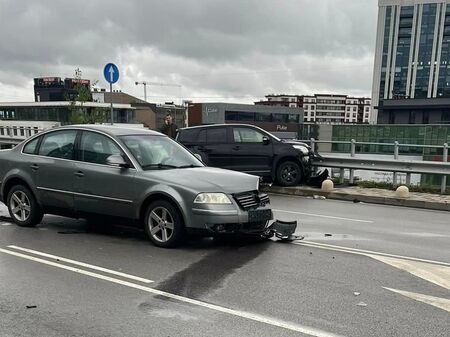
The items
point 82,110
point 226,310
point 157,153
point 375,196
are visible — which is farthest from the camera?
point 82,110

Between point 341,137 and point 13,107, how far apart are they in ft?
201

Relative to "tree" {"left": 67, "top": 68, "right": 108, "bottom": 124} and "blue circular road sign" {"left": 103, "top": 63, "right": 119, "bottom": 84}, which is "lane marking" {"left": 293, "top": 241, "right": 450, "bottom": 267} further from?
"tree" {"left": 67, "top": 68, "right": 108, "bottom": 124}

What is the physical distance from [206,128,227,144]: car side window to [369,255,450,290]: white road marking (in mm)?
7416

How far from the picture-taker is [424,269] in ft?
18.4

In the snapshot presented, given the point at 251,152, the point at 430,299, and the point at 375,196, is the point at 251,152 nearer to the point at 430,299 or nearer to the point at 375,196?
the point at 375,196

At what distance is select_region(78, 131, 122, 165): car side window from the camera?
686 centimetres

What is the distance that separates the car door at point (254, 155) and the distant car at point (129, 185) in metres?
5.35

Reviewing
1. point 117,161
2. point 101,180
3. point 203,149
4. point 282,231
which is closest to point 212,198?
point 282,231

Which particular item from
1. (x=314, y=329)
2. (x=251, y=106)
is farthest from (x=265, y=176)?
(x=251, y=106)

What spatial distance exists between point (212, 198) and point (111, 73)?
26.8ft

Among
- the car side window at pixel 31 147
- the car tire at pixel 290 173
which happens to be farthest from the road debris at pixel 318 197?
the car side window at pixel 31 147

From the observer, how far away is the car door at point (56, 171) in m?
7.09

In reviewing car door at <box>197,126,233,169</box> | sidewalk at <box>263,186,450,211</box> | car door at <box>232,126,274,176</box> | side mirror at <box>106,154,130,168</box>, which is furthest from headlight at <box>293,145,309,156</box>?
side mirror at <box>106,154,130,168</box>

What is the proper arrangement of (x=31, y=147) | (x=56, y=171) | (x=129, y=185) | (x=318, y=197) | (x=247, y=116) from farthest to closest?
(x=247, y=116)
(x=318, y=197)
(x=31, y=147)
(x=56, y=171)
(x=129, y=185)
